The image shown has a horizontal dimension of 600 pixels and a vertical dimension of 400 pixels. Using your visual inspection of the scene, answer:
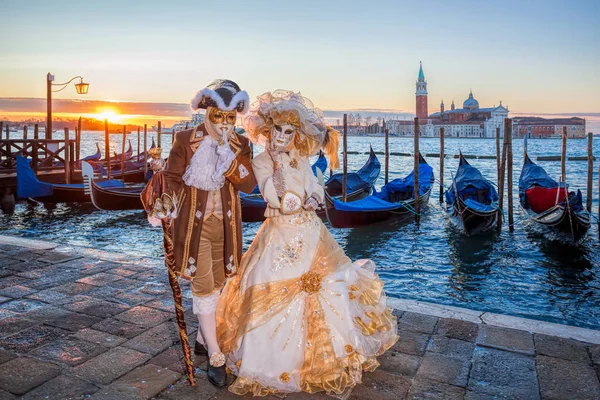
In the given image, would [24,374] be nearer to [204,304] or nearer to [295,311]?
[204,304]

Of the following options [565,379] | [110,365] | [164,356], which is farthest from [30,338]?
[565,379]

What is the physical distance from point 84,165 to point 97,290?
6987 mm

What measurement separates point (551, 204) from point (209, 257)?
9.41 m

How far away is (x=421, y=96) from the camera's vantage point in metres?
125

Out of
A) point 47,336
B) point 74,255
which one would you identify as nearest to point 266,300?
point 47,336

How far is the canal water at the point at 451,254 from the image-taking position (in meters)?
5.50

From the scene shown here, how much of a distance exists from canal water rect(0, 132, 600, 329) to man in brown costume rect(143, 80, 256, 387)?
3.65 meters

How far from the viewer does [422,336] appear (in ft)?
8.52

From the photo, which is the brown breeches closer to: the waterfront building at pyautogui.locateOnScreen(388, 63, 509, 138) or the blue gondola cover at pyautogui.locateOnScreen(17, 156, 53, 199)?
the blue gondola cover at pyautogui.locateOnScreen(17, 156, 53, 199)

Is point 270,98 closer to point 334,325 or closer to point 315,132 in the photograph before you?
point 315,132

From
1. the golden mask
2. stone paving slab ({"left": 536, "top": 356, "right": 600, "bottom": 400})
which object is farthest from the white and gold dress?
stone paving slab ({"left": 536, "top": 356, "right": 600, "bottom": 400})

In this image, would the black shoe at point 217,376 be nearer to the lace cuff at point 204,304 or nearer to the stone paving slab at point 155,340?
the lace cuff at point 204,304

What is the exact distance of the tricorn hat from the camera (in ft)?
6.70

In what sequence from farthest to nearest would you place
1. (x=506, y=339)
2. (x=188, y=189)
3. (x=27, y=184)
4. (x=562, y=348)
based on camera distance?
(x=27, y=184), (x=506, y=339), (x=562, y=348), (x=188, y=189)
